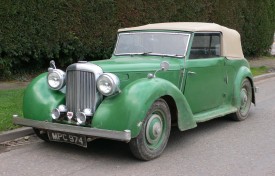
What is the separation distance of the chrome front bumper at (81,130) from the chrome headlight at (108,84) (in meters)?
0.49

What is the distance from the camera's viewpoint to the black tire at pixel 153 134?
5320 mm

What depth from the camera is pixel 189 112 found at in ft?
19.7

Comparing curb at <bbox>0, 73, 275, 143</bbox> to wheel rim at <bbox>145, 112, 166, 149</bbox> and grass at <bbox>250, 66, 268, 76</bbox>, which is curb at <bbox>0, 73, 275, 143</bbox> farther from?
grass at <bbox>250, 66, 268, 76</bbox>

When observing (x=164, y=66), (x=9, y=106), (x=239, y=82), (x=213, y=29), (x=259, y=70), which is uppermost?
(x=213, y=29)

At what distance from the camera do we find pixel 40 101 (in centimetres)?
571

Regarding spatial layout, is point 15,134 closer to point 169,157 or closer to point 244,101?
point 169,157

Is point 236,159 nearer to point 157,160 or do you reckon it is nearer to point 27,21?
point 157,160

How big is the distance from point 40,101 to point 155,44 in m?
2.06

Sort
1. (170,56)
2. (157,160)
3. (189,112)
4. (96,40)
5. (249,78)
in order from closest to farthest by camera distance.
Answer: (157,160) → (189,112) → (170,56) → (249,78) → (96,40)

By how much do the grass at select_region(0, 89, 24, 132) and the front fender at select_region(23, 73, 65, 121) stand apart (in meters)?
0.85

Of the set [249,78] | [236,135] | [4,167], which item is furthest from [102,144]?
[249,78]

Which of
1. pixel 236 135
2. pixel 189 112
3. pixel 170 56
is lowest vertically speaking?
pixel 236 135

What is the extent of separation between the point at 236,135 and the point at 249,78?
65.0 inches

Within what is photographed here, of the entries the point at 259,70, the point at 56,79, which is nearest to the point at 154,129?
the point at 56,79
